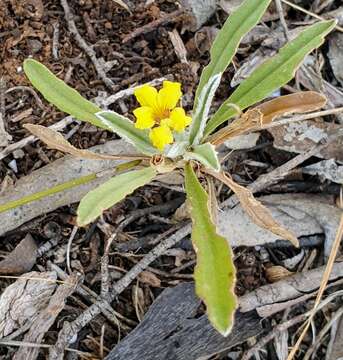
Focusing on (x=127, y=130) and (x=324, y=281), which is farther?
(x=324, y=281)

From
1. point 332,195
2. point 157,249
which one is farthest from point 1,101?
point 332,195

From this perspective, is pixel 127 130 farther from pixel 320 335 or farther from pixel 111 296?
pixel 320 335

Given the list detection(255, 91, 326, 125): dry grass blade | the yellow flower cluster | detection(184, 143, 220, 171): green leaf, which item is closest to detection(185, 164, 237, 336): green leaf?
detection(184, 143, 220, 171): green leaf

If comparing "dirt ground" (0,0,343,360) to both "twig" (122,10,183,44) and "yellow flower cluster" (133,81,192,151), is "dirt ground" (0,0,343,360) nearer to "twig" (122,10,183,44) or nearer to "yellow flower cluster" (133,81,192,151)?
"twig" (122,10,183,44)

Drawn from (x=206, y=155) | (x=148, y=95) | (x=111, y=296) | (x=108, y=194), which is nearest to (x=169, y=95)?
(x=148, y=95)

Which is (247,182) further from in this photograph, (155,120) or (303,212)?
(155,120)

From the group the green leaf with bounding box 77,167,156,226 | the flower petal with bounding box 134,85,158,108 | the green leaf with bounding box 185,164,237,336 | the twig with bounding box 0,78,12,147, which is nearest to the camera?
the green leaf with bounding box 185,164,237,336

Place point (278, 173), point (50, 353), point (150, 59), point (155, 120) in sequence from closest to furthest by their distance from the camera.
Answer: point (155, 120)
point (50, 353)
point (278, 173)
point (150, 59)
